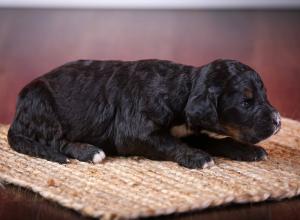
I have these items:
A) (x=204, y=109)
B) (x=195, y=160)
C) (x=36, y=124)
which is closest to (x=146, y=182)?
(x=195, y=160)

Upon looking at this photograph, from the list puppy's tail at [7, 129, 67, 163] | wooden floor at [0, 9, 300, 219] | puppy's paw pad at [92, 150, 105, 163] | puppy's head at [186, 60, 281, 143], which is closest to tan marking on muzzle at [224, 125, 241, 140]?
puppy's head at [186, 60, 281, 143]

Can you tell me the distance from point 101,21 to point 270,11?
151 cm

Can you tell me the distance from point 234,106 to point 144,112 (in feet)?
1.11

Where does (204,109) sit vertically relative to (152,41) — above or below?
above

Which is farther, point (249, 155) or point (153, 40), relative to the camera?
point (153, 40)

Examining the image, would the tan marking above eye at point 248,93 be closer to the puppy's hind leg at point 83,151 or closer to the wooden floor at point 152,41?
the puppy's hind leg at point 83,151

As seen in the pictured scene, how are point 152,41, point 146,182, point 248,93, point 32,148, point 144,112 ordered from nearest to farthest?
point 146,182
point 248,93
point 144,112
point 32,148
point 152,41

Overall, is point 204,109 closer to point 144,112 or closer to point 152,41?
point 144,112

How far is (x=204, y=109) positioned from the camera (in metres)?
2.48

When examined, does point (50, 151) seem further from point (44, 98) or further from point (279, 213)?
point (279, 213)

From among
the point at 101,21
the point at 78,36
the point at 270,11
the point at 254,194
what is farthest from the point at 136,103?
the point at 270,11

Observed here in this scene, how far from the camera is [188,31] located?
544 centimetres

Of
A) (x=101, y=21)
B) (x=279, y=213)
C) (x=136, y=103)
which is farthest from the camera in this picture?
(x=101, y=21)

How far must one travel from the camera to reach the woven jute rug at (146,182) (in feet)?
6.95
